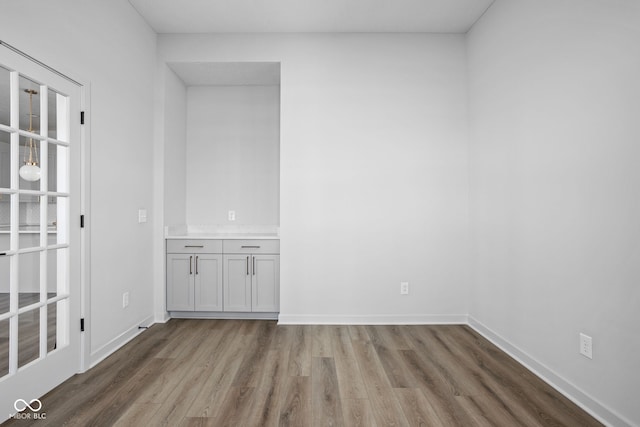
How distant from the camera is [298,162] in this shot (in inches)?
138

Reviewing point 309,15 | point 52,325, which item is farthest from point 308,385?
point 309,15

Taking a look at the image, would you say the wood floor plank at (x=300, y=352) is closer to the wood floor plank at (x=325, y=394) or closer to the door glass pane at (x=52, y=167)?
the wood floor plank at (x=325, y=394)

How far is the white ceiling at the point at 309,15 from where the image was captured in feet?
9.86

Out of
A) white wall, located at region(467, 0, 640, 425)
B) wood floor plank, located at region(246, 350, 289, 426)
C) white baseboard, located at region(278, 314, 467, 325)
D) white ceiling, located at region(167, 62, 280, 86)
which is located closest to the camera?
white wall, located at region(467, 0, 640, 425)

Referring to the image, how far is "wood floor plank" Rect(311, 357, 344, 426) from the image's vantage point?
6.12 ft

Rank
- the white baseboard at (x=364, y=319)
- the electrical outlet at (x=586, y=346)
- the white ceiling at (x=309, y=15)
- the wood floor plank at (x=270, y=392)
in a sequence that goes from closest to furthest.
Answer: the wood floor plank at (x=270, y=392) → the electrical outlet at (x=586, y=346) → the white ceiling at (x=309, y=15) → the white baseboard at (x=364, y=319)

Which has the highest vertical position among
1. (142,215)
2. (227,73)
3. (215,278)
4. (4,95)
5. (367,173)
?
(227,73)

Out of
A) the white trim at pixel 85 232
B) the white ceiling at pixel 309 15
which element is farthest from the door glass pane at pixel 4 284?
the white ceiling at pixel 309 15

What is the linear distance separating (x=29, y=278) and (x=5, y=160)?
70 centimetres

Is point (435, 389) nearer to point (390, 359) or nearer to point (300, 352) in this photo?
point (390, 359)

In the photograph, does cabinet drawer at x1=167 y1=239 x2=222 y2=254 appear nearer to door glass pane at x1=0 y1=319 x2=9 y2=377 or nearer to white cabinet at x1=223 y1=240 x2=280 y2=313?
white cabinet at x1=223 y1=240 x2=280 y2=313

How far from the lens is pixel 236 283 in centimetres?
352

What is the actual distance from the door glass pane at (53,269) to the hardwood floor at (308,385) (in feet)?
2.08

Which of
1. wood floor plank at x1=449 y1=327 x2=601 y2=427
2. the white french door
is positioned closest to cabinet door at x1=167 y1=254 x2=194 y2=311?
the white french door
